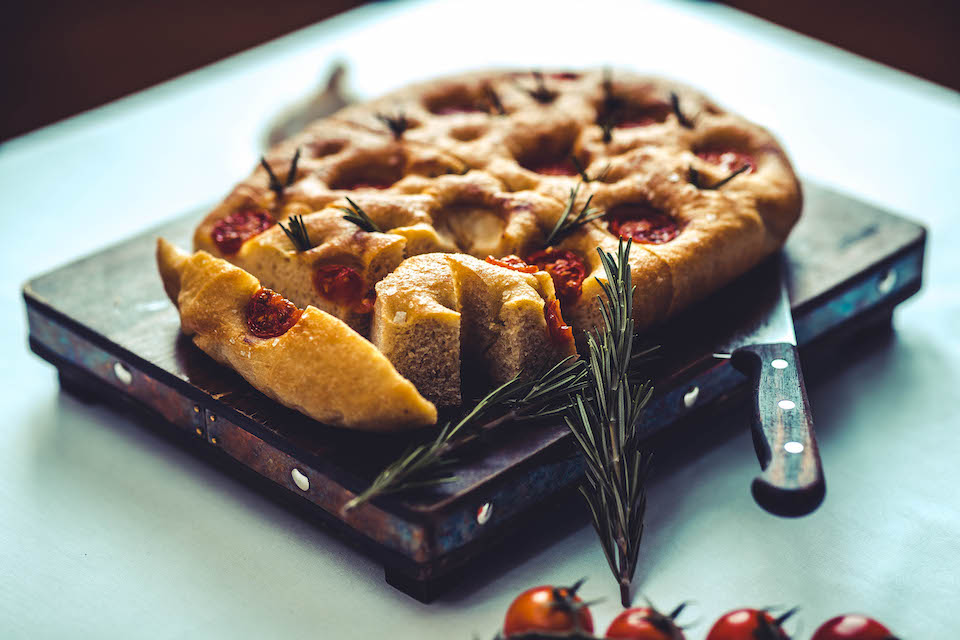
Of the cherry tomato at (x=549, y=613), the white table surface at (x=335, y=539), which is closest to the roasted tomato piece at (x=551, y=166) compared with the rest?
the white table surface at (x=335, y=539)

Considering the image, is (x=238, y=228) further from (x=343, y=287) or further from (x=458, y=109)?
(x=458, y=109)

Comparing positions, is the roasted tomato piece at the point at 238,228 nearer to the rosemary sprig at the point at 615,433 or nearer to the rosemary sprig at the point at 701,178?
the rosemary sprig at the point at 615,433

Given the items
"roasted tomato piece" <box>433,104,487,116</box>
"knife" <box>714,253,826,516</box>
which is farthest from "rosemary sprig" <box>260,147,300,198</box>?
"knife" <box>714,253,826,516</box>

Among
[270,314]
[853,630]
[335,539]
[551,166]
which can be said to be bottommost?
[335,539]

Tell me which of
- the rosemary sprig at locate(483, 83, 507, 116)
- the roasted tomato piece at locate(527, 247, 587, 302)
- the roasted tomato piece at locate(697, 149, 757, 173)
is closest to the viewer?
the roasted tomato piece at locate(527, 247, 587, 302)

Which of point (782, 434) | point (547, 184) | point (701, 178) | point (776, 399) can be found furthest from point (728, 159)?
point (782, 434)

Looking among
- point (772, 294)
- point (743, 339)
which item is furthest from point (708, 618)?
point (772, 294)

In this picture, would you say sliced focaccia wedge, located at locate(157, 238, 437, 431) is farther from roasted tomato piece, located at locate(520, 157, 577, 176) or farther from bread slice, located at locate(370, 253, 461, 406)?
roasted tomato piece, located at locate(520, 157, 577, 176)
